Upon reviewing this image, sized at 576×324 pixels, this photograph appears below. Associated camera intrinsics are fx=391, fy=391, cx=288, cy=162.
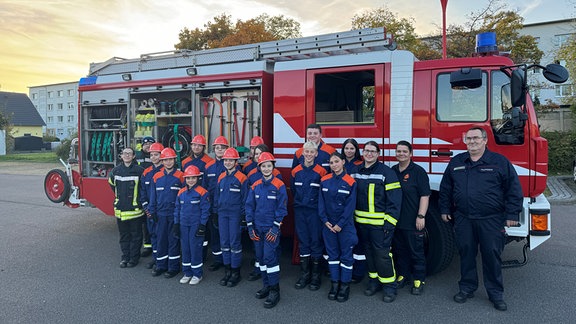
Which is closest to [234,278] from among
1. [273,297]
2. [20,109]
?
[273,297]

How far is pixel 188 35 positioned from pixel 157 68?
18.1 metres

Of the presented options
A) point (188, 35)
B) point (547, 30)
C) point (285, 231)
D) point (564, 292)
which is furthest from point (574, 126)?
point (547, 30)

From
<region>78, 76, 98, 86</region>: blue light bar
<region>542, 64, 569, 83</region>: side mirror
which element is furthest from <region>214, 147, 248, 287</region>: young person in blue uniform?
<region>78, 76, 98, 86</region>: blue light bar

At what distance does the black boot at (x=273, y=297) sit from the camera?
3947 mm

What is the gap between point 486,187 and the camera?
379 centimetres

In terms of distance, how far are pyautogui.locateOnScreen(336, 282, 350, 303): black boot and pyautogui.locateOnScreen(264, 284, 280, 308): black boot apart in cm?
63

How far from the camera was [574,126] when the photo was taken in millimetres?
15578

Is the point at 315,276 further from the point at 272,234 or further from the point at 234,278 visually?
the point at 234,278

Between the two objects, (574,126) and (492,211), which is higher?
(574,126)

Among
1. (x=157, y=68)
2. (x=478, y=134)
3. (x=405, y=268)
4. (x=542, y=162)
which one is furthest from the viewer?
(x=157, y=68)

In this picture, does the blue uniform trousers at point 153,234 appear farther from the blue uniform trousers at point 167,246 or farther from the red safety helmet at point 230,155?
the red safety helmet at point 230,155

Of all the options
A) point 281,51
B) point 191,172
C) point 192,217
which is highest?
point 281,51

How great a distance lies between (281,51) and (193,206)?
7.73 feet

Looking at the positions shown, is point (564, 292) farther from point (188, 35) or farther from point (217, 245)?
point (188, 35)
